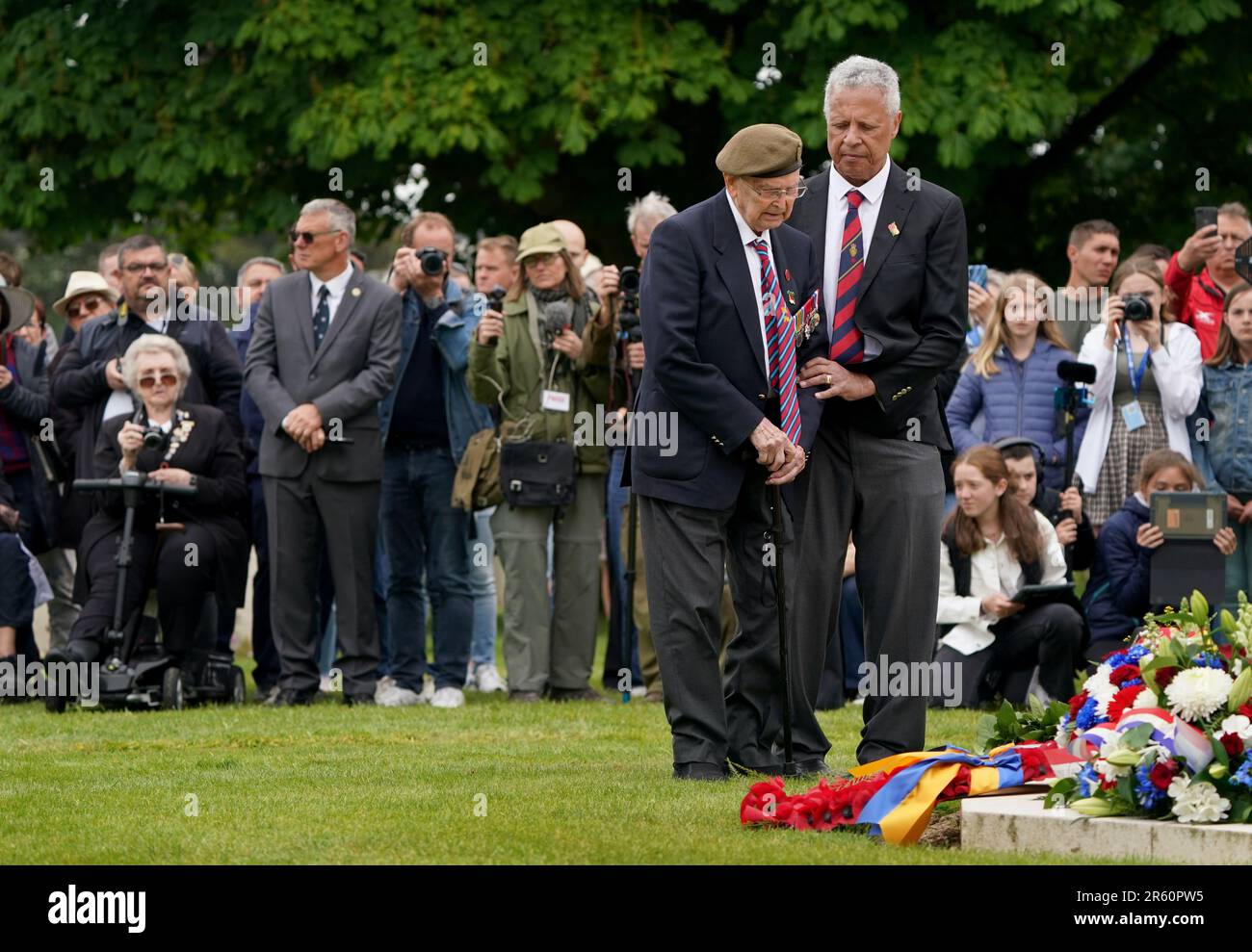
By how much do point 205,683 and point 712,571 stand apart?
4.78 m

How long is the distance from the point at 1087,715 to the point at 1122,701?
19cm

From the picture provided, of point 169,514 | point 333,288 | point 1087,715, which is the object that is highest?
point 333,288

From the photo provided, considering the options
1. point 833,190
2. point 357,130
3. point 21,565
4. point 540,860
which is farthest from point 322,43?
point 540,860

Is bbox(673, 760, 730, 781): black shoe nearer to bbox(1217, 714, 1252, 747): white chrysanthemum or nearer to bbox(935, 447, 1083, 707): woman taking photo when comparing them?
bbox(1217, 714, 1252, 747): white chrysanthemum

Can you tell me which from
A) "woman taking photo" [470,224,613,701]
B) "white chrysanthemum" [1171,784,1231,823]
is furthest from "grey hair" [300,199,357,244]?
"white chrysanthemum" [1171,784,1231,823]

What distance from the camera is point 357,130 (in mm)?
18484

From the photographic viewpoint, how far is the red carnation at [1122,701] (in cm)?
680

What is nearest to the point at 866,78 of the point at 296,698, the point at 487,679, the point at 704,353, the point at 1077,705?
the point at 704,353

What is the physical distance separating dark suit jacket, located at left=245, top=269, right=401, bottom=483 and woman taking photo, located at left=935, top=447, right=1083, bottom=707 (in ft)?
10.6

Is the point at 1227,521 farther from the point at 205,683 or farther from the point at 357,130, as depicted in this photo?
the point at 357,130

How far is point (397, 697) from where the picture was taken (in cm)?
1215

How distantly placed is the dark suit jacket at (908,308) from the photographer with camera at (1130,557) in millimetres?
3845

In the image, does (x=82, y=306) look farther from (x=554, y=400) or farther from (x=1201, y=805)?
(x=1201, y=805)

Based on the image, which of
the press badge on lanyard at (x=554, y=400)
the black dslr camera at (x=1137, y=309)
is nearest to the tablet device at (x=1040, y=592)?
the black dslr camera at (x=1137, y=309)
